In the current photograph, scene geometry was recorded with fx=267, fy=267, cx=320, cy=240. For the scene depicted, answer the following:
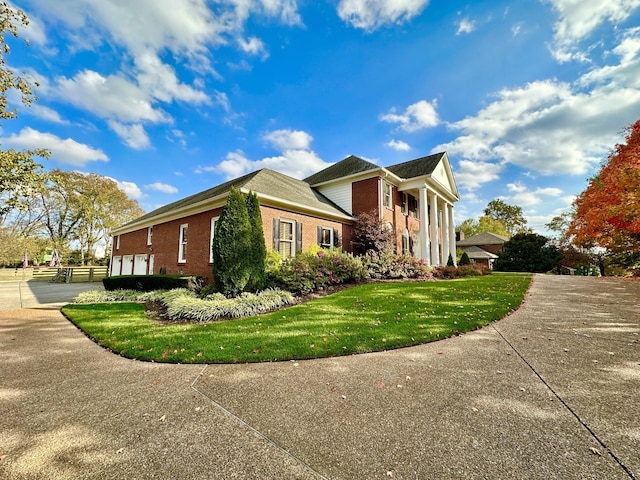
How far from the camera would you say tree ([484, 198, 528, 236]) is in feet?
173

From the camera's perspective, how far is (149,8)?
23.6 feet

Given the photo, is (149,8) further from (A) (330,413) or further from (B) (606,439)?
(B) (606,439)

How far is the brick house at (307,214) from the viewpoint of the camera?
1220 centimetres

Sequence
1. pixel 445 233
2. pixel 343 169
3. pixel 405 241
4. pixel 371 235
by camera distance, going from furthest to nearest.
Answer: pixel 445 233, pixel 405 241, pixel 343 169, pixel 371 235

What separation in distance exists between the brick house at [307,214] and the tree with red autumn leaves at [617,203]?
25.6 ft

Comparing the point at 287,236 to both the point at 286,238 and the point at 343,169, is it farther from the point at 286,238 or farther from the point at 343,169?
the point at 343,169

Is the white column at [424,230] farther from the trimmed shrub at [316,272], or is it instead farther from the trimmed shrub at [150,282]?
the trimmed shrub at [150,282]

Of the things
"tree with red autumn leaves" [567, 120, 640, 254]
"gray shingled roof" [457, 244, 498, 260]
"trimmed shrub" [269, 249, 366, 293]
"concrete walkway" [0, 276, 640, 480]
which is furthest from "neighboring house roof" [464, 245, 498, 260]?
"concrete walkway" [0, 276, 640, 480]

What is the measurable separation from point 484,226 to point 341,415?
58.7m

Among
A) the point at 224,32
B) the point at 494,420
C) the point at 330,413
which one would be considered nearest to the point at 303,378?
the point at 330,413

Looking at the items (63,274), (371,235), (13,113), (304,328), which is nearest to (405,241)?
(371,235)

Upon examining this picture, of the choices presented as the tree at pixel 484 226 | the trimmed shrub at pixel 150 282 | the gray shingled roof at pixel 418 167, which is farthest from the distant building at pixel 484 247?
the trimmed shrub at pixel 150 282

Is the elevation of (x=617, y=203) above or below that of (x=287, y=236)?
above

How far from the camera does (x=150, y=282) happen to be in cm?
1133
